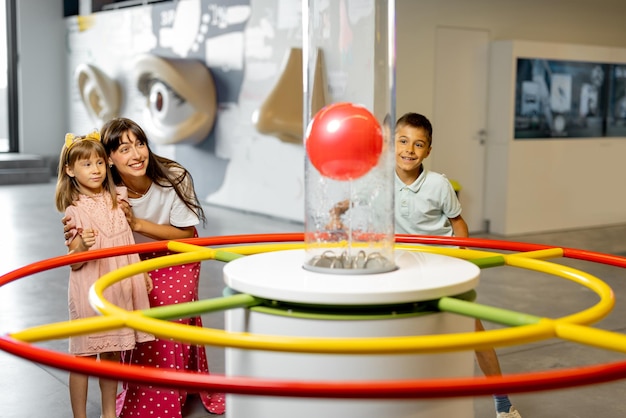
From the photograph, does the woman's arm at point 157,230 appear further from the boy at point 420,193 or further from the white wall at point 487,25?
the white wall at point 487,25

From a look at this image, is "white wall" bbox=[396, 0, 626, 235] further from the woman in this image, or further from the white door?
the woman

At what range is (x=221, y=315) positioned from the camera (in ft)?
15.6

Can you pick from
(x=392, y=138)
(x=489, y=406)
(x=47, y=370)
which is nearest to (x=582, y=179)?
(x=489, y=406)

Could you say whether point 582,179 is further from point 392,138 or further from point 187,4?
point 392,138

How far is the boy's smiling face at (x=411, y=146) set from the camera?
3227 millimetres

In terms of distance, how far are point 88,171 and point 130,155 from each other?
0.20 m

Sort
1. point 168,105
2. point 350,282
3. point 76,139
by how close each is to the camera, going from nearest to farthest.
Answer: point 350,282 < point 76,139 < point 168,105

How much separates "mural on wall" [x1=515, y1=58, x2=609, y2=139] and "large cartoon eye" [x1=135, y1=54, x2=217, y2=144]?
342 centimetres

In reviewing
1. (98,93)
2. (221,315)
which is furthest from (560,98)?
(98,93)

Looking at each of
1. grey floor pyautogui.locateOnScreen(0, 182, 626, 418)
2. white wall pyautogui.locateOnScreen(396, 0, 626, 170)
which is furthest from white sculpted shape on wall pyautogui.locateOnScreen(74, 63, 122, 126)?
white wall pyautogui.locateOnScreen(396, 0, 626, 170)

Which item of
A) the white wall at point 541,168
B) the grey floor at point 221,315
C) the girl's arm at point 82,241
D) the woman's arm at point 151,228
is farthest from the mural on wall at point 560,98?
the girl's arm at point 82,241

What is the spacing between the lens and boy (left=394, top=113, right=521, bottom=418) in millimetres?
A: 3242

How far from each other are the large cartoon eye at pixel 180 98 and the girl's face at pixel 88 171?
Result: 6048 millimetres

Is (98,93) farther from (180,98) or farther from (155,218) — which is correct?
(155,218)
